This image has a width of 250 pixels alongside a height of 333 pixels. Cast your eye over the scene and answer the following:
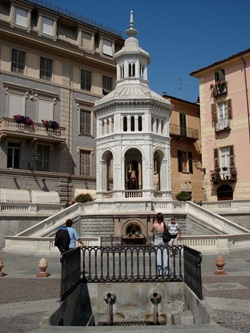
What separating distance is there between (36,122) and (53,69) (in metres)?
6.05

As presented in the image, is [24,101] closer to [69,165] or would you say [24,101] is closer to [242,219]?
[69,165]

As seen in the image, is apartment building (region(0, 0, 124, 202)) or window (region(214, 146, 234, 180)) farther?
window (region(214, 146, 234, 180))

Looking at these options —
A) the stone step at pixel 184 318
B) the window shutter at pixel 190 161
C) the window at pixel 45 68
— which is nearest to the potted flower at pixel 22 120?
the window at pixel 45 68

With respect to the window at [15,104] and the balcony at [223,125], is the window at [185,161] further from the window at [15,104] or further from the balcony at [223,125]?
the window at [15,104]

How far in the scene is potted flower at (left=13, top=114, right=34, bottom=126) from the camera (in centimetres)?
3118

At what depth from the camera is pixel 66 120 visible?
1410 inches

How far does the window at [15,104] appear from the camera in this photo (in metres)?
32.1

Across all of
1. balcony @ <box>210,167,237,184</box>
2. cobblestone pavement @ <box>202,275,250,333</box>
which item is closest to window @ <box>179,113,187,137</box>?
balcony @ <box>210,167,237,184</box>

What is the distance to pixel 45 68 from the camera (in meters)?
35.3

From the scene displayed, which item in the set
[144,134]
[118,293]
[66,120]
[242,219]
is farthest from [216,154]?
[118,293]

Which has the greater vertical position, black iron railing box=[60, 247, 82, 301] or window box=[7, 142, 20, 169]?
window box=[7, 142, 20, 169]

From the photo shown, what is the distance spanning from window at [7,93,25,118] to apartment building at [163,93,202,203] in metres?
16.7

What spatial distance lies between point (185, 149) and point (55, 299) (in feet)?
118

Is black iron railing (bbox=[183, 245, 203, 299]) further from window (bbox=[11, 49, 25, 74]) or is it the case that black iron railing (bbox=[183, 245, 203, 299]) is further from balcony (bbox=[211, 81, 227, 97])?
balcony (bbox=[211, 81, 227, 97])
